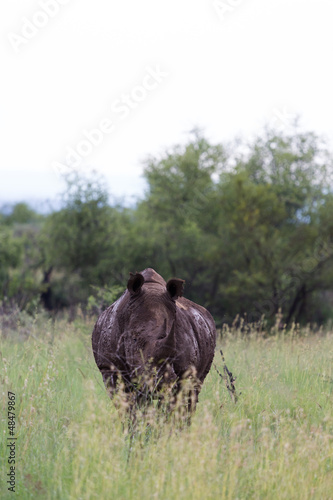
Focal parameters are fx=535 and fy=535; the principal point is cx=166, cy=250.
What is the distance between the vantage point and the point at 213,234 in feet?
91.9

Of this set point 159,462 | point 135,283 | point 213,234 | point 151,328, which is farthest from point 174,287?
point 213,234

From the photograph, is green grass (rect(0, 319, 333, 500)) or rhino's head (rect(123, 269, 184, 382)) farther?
rhino's head (rect(123, 269, 184, 382))

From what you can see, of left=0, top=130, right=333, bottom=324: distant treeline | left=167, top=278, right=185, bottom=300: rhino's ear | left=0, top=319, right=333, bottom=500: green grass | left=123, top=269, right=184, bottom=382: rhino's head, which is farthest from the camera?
left=0, top=130, right=333, bottom=324: distant treeline

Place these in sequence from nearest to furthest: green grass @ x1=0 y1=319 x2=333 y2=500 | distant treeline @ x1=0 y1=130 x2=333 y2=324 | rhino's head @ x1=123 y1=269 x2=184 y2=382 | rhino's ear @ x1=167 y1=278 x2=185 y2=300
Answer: green grass @ x1=0 y1=319 x2=333 y2=500
rhino's head @ x1=123 y1=269 x2=184 y2=382
rhino's ear @ x1=167 y1=278 x2=185 y2=300
distant treeline @ x1=0 y1=130 x2=333 y2=324

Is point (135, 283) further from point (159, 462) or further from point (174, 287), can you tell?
point (159, 462)

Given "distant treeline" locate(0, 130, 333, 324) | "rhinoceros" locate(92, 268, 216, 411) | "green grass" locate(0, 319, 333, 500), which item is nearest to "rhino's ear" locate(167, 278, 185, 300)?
"rhinoceros" locate(92, 268, 216, 411)

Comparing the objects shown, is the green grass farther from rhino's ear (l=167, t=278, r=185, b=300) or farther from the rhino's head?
rhino's ear (l=167, t=278, r=185, b=300)

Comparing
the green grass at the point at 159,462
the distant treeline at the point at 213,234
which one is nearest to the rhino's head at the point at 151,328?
the green grass at the point at 159,462

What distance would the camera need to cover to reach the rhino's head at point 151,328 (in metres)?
4.51

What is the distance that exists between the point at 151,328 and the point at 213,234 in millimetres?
23553

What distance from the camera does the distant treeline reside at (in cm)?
2530

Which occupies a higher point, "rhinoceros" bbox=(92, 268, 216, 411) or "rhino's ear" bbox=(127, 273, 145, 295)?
"rhino's ear" bbox=(127, 273, 145, 295)

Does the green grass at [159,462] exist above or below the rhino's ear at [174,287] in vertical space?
below

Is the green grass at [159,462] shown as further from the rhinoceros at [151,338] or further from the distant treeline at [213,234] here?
the distant treeline at [213,234]
